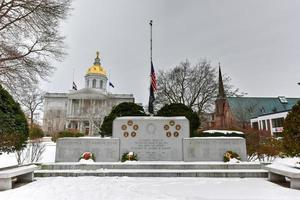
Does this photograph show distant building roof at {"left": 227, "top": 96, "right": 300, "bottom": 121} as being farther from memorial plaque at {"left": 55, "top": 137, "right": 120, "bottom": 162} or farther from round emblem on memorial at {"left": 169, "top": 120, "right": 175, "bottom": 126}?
memorial plaque at {"left": 55, "top": 137, "right": 120, "bottom": 162}

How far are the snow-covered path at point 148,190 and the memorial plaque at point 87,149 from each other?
324 centimetres

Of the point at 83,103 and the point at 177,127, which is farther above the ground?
the point at 83,103

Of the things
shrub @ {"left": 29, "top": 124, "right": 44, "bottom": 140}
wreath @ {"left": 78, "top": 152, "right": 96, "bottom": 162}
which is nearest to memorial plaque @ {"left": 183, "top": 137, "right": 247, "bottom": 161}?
wreath @ {"left": 78, "top": 152, "right": 96, "bottom": 162}

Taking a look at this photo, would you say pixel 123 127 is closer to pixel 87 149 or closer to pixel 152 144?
pixel 152 144

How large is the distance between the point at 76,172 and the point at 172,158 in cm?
494

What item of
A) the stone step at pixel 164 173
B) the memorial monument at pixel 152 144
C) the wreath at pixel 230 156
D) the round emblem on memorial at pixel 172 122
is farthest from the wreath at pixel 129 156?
the wreath at pixel 230 156

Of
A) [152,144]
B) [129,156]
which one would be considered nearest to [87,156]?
[129,156]

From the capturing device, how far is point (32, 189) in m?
6.89

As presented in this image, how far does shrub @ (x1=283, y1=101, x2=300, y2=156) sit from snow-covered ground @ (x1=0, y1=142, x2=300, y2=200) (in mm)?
1428

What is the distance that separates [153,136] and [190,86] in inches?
797

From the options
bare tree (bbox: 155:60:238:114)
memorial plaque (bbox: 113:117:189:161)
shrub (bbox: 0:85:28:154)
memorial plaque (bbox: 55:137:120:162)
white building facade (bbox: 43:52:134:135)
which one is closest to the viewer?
shrub (bbox: 0:85:28:154)

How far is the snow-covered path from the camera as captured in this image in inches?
234

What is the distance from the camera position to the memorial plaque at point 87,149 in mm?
11648

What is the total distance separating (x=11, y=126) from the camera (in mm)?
8703
